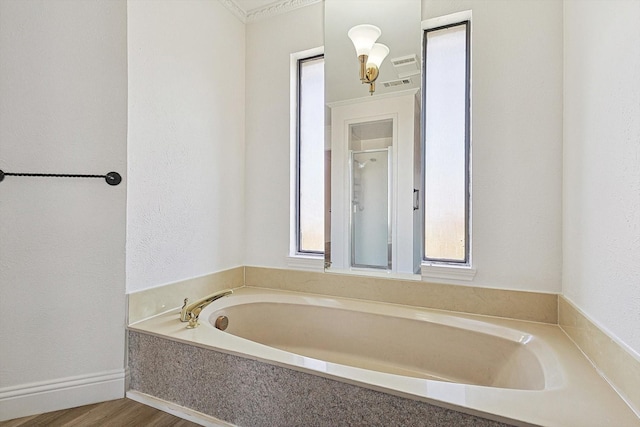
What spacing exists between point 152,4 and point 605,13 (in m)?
1.98

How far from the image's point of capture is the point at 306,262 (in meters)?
2.09

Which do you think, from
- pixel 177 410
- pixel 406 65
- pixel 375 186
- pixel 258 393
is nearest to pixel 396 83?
pixel 406 65

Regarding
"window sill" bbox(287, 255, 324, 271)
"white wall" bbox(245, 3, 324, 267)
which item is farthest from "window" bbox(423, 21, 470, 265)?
"white wall" bbox(245, 3, 324, 267)

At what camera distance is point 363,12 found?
194 centimetres

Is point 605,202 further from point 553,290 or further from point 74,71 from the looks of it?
point 74,71

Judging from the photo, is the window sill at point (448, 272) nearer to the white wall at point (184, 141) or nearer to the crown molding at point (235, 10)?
the white wall at point (184, 141)

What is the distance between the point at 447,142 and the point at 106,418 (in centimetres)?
216

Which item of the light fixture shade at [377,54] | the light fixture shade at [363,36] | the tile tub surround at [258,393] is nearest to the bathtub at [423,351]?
the tile tub surround at [258,393]

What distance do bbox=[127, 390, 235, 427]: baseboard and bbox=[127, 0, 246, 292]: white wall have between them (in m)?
0.50

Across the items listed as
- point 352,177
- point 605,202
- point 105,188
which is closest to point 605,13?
point 605,202

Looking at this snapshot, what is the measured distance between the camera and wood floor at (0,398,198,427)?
4.23 ft

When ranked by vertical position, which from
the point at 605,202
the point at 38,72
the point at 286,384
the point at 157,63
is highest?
the point at 157,63

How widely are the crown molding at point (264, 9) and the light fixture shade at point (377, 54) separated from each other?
1.79ft

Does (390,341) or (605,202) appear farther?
(390,341)
